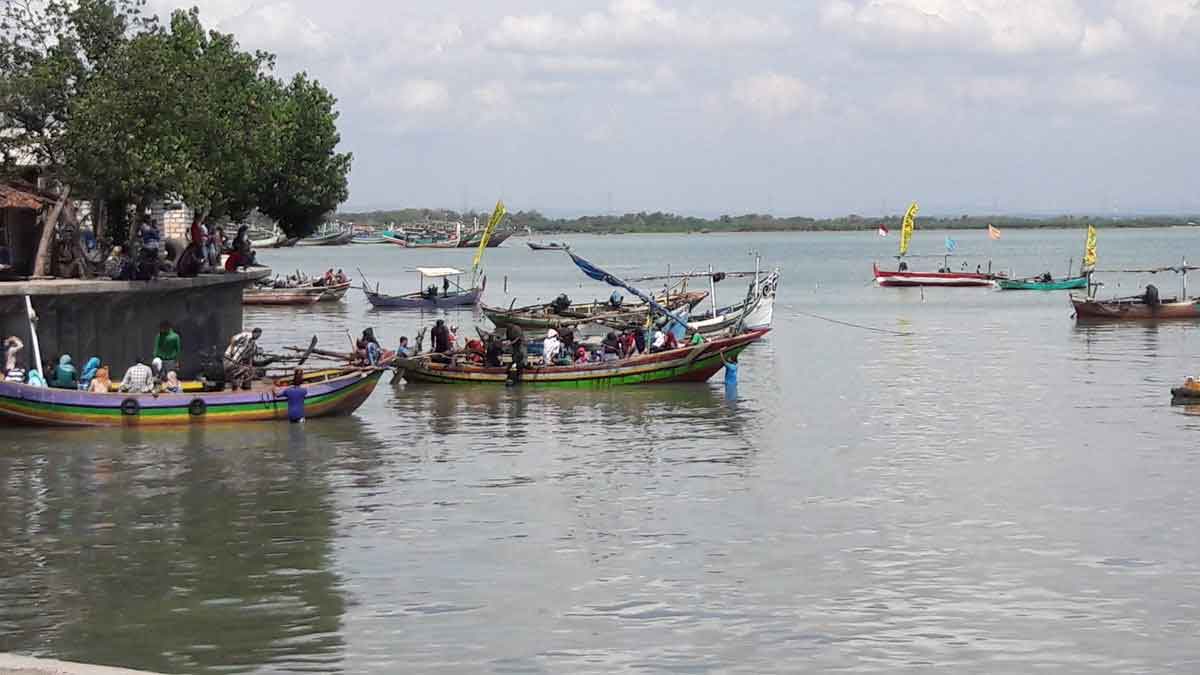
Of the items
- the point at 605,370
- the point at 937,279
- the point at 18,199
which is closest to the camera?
the point at 18,199

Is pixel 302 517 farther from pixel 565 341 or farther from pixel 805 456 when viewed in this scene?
pixel 565 341

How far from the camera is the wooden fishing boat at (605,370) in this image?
35.4 meters

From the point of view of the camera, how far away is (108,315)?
33.2 metres

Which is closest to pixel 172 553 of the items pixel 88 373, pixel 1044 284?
pixel 88 373

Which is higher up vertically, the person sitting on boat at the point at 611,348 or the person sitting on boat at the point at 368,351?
the person sitting on boat at the point at 368,351

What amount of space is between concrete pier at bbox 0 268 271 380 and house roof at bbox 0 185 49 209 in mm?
2370

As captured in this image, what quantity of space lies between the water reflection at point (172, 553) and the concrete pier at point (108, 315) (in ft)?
13.4

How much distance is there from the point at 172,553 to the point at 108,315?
15.7m

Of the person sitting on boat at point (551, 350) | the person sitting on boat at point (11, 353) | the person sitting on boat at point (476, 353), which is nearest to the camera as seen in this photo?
the person sitting on boat at point (11, 353)

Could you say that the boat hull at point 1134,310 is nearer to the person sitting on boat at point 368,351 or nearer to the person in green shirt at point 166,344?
the person sitting on boat at point 368,351

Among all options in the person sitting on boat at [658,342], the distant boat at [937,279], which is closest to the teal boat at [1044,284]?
the distant boat at [937,279]

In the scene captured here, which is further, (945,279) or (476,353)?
(945,279)

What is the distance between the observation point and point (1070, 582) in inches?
684

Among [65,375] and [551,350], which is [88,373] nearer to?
[65,375]
